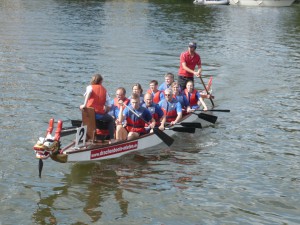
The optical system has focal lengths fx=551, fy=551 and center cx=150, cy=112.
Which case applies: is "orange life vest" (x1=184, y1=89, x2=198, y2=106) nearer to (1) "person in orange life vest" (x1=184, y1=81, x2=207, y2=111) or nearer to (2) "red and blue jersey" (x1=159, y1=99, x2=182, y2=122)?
(1) "person in orange life vest" (x1=184, y1=81, x2=207, y2=111)

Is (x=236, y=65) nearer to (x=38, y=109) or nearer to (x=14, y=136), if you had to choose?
(x=38, y=109)

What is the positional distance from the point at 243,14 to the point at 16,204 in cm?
5984

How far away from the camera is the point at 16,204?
42.7 feet

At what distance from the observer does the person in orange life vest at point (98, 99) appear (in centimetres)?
1562


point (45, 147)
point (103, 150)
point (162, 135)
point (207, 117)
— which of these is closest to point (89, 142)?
point (103, 150)

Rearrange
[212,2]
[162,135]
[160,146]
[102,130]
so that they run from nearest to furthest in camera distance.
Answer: [102,130] < [162,135] < [160,146] < [212,2]

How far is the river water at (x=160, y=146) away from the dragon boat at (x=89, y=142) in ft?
1.32

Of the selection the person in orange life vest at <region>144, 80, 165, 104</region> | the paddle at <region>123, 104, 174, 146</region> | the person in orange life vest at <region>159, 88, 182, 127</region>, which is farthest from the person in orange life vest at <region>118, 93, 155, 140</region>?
the person in orange life vest at <region>144, 80, 165, 104</region>

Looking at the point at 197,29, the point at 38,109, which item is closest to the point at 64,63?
the point at 38,109

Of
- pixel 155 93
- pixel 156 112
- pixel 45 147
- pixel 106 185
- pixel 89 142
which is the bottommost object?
pixel 106 185

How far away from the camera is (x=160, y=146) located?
1777 centimetres

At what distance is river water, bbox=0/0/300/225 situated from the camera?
1317 centimetres

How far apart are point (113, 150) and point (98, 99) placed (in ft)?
4.98

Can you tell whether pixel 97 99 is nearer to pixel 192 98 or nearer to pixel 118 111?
pixel 118 111
